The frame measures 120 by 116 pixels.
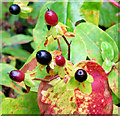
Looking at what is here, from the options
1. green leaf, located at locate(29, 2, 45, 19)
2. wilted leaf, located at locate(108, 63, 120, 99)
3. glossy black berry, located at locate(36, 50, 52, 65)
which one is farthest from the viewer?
green leaf, located at locate(29, 2, 45, 19)

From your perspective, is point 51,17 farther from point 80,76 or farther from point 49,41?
point 80,76

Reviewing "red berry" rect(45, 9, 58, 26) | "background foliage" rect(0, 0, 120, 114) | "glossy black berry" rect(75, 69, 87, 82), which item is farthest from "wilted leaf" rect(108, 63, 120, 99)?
"red berry" rect(45, 9, 58, 26)

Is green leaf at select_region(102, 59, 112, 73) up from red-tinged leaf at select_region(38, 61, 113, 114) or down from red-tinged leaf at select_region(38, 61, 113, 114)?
up

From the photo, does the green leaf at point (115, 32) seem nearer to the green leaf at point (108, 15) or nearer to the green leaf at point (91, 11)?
the green leaf at point (91, 11)

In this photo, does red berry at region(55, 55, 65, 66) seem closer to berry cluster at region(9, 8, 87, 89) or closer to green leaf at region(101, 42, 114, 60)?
berry cluster at region(9, 8, 87, 89)

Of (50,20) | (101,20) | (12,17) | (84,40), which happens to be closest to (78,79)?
(50,20)

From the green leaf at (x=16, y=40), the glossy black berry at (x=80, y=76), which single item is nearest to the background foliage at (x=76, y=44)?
the glossy black berry at (x=80, y=76)
